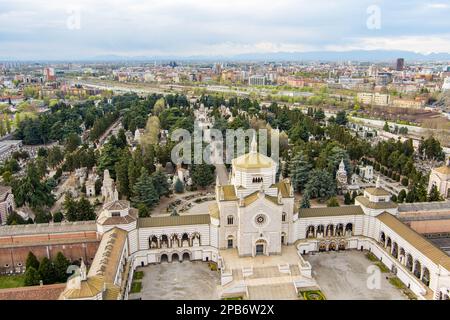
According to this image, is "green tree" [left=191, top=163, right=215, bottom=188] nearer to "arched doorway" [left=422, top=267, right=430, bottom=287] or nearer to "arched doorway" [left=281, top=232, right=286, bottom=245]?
"arched doorway" [left=281, top=232, right=286, bottom=245]

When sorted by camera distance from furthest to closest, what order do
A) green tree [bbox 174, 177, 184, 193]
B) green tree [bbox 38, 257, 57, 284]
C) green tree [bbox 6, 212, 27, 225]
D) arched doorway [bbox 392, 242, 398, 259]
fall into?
green tree [bbox 174, 177, 184, 193], green tree [bbox 6, 212, 27, 225], arched doorway [bbox 392, 242, 398, 259], green tree [bbox 38, 257, 57, 284]

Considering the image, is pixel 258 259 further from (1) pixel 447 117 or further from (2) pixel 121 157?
(1) pixel 447 117

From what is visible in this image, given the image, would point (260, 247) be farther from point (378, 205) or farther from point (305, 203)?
point (305, 203)

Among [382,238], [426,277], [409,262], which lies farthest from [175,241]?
[426,277]

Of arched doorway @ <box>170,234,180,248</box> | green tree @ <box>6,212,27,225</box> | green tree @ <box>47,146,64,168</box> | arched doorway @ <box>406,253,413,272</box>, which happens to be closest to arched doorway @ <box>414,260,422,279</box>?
arched doorway @ <box>406,253,413,272</box>

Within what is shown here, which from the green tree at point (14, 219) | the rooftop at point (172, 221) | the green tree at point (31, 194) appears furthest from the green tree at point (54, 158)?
the rooftop at point (172, 221)

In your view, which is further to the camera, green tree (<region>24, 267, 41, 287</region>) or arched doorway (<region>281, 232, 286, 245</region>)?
arched doorway (<region>281, 232, 286, 245</region>)
